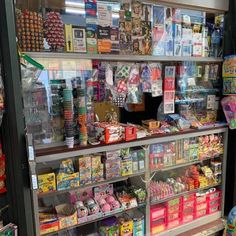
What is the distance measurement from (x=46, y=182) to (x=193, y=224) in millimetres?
1402

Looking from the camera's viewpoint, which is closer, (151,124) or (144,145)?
(144,145)

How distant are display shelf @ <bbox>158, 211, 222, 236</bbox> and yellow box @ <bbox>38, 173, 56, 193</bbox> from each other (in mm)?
1035

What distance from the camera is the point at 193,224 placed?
2.20 metres

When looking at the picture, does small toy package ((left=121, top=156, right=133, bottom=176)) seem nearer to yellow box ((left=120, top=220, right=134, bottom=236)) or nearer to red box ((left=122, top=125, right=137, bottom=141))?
red box ((left=122, top=125, right=137, bottom=141))

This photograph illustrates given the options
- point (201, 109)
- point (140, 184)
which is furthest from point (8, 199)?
point (201, 109)

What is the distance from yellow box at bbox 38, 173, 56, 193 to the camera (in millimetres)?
1529

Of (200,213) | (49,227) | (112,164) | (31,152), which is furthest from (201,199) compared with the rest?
(31,152)

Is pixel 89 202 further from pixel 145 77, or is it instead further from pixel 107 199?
pixel 145 77

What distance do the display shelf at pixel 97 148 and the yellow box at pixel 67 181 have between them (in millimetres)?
128

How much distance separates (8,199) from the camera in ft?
4.81

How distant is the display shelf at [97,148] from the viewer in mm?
1502

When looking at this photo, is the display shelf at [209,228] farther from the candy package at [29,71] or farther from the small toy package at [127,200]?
the candy package at [29,71]

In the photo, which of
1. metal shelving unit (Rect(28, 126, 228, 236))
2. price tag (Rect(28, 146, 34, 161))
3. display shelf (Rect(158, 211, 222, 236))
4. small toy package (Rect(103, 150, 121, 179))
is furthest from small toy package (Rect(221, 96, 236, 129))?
price tag (Rect(28, 146, 34, 161))

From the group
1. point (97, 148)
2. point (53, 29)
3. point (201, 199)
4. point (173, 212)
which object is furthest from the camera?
point (201, 199)
